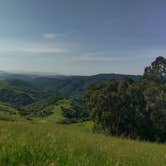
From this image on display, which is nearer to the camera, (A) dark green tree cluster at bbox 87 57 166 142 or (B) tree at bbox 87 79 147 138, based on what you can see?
(A) dark green tree cluster at bbox 87 57 166 142

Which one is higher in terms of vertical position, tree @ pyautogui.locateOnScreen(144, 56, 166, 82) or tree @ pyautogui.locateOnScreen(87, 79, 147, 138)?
tree @ pyautogui.locateOnScreen(144, 56, 166, 82)

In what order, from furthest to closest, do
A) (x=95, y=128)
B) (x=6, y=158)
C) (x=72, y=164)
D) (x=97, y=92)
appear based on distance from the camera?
(x=95, y=128), (x=97, y=92), (x=72, y=164), (x=6, y=158)

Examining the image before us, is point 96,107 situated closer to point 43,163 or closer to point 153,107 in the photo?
point 153,107

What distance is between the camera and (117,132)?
6047 cm

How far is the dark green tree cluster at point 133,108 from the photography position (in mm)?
57812

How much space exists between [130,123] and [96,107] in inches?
294

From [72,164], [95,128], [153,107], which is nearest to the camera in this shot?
[72,164]

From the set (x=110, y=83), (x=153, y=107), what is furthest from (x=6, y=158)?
(x=110, y=83)

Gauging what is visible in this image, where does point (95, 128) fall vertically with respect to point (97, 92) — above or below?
below

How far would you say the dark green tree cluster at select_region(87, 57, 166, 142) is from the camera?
57.8 meters

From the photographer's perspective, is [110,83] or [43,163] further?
[110,83]

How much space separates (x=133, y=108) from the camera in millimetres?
59531

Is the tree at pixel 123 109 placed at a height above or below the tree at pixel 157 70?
below

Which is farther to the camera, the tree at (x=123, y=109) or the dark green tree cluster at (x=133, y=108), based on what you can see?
the tree at (x=123, y=109)
